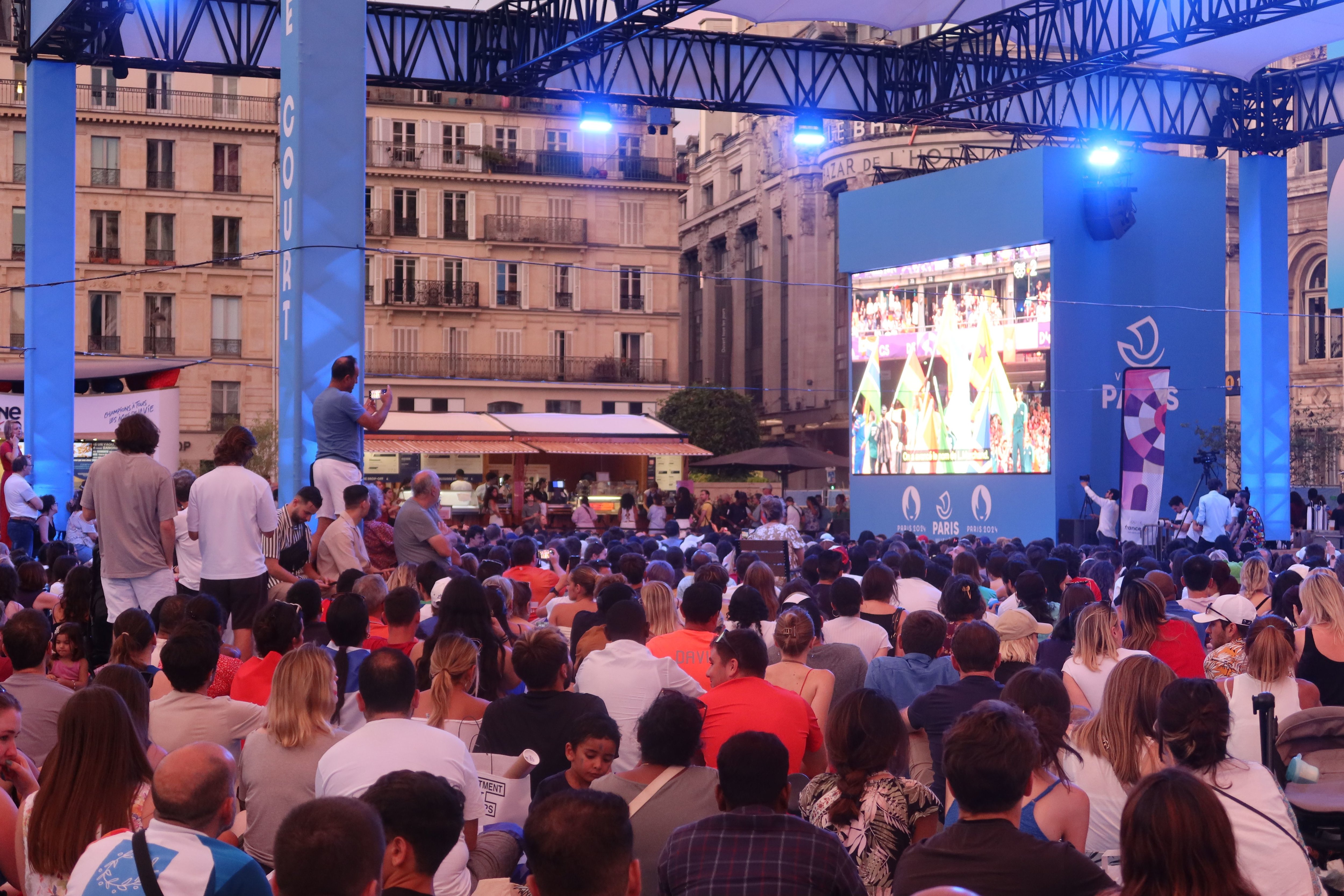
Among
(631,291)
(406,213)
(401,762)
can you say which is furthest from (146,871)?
(631,291)

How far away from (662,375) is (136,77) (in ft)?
57.8

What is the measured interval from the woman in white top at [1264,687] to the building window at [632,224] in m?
39.1

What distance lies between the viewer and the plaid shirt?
3217mm

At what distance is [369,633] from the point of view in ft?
22.2

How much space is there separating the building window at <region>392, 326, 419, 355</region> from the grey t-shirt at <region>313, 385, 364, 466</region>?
1305 inches

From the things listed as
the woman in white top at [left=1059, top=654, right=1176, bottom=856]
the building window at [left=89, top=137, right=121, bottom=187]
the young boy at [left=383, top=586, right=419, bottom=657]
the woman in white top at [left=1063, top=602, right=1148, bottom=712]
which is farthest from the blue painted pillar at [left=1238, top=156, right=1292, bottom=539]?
the building window at [left=89, top=137, right=121, bottom=187]

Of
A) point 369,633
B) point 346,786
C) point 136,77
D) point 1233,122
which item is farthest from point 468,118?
point 346,786

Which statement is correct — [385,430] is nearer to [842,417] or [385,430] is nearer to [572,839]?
[842,417]

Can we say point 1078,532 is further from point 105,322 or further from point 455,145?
point 105,322

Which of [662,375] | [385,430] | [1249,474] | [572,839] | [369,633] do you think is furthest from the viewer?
[662,375]

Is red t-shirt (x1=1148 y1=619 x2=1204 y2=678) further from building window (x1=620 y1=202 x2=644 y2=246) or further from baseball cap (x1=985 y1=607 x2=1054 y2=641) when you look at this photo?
building window (x1=620 y1=202 x2=644 y2=246)

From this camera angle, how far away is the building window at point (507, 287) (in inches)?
1689

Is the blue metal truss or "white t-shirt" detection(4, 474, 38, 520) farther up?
the blue metal truss

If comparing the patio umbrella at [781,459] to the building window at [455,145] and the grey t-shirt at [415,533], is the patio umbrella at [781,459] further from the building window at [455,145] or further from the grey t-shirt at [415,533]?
the grey t-shirt at [415,533]
